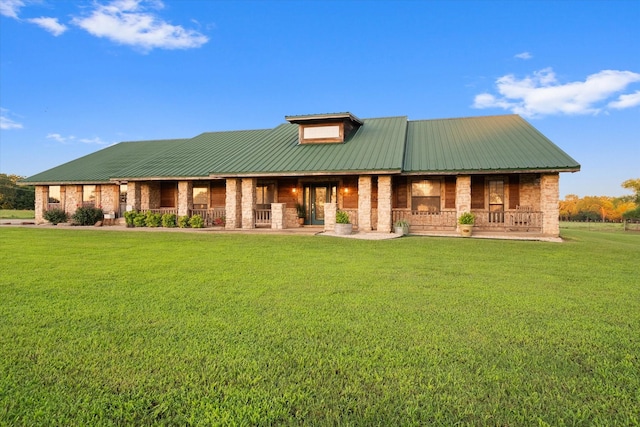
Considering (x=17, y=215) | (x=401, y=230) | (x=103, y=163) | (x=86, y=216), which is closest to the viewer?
(x=401, y=230)

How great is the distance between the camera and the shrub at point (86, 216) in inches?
899

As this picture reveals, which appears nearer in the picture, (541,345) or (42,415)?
(42,415)

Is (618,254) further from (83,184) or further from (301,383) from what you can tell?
(83,184)

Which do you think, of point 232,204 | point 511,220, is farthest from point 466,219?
point 232,204

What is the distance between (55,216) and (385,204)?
20.8 metres

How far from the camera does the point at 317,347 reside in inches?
163

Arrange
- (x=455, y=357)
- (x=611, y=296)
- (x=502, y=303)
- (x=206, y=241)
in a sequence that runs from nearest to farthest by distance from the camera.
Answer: (x=455, y=357) → (x=502, y=303) → (x=611, y=296) → (x=206, y=241)

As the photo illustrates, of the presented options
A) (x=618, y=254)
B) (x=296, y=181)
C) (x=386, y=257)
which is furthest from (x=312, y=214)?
(x=618, y=254)

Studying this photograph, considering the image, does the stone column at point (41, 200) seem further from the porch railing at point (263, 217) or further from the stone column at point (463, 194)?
the stone column at point (463, 194)

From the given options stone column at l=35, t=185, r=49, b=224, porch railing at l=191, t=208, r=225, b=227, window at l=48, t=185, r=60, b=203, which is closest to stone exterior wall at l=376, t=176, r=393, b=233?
porch railing at l=191, t=208, r=225, b=227

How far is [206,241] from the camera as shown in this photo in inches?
576

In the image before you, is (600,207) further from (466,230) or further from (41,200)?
(41,200)

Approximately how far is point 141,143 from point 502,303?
29.4 metres

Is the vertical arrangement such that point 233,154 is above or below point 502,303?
above
